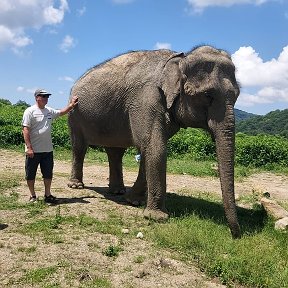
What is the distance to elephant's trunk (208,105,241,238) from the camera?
264 inches

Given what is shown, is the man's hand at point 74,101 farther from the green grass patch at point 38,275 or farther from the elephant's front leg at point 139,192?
the green grass patch at point 38,275

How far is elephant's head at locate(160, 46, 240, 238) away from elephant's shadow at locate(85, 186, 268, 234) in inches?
40.1

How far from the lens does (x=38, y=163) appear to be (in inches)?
329

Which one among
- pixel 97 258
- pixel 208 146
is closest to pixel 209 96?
pixel 97 258

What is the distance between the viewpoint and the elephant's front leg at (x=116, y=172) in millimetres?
10180

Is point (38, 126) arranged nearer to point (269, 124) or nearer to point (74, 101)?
point (74, 101)

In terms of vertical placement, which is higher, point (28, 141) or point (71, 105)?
point (71, 105)

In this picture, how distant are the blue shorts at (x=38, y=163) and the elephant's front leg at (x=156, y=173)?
6.05 feet

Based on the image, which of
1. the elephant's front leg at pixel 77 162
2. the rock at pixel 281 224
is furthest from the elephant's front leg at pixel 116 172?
the rock at pixel 281 224

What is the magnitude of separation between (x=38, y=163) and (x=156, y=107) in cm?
236

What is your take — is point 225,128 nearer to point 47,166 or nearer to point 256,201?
point 47,166

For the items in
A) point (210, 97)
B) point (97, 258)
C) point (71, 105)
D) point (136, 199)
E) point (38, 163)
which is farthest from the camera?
point (71, 105)

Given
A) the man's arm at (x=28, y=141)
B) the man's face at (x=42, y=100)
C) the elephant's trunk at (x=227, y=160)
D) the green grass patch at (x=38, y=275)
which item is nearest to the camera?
the green grass patch at (x=38, y=275)

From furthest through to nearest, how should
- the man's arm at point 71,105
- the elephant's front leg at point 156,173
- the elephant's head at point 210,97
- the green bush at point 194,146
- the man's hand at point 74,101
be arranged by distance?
the green bush at point 194,146
the man's hand at point 74,101
the man's arm at point 71,105
the elephant's front leg at point 156,173
the elephant's head at point 210,97
